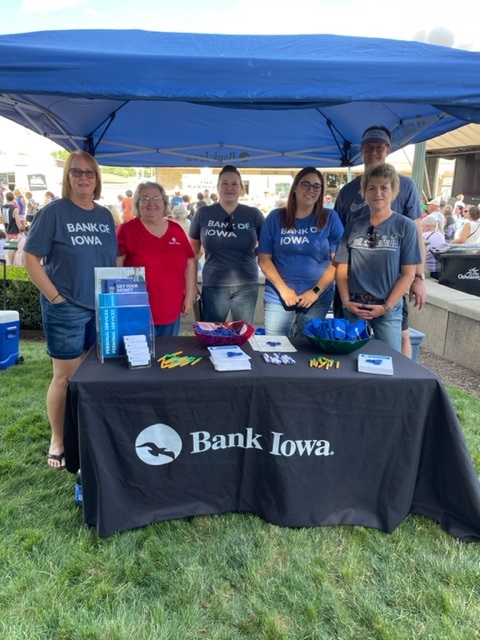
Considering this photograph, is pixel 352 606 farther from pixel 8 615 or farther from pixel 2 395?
pixel 2 395

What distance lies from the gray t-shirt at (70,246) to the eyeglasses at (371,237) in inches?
52.4

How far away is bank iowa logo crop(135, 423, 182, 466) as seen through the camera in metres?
1.84

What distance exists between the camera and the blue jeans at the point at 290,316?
2.67m

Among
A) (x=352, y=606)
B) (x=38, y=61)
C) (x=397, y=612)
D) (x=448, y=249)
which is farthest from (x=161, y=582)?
(x=448, y=249)

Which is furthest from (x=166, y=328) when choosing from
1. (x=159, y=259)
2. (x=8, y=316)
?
(x=8, y=316)

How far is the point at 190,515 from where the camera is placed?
78.4 inches

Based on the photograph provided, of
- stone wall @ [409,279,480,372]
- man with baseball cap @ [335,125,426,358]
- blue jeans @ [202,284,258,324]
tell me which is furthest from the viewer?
stone wall @ [409,279,480,372]

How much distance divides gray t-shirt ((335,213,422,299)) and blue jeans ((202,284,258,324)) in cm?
82

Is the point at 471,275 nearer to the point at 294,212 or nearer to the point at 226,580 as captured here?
the point at 294,212

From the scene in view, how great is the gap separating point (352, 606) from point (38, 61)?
7.55ft

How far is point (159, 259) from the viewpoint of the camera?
2488mm

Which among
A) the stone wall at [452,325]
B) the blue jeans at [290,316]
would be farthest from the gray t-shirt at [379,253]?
the stone wall at [452,325]

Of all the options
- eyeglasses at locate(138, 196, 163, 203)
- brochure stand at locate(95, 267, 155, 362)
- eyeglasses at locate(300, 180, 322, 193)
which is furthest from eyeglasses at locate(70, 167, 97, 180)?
eyeglasses at locate(300, 180, 322, 193)

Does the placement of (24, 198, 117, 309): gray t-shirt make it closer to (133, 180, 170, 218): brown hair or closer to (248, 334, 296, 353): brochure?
(133, 180, 170, 218): brown hair
